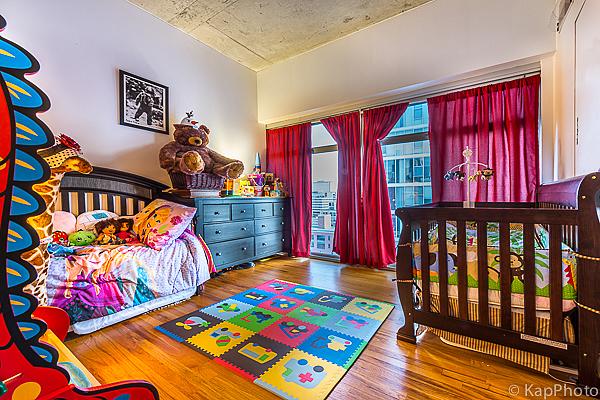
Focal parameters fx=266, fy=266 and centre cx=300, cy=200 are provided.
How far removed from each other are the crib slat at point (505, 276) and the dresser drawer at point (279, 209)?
2.71 m

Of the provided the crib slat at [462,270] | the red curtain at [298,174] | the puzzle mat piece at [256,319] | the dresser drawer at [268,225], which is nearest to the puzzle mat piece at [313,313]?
the puzzle mat piece at [256,319]

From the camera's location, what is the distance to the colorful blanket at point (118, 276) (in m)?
1.65

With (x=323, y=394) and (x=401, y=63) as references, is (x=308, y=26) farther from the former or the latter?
(x=323, y=394)

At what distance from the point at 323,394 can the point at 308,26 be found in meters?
3.31

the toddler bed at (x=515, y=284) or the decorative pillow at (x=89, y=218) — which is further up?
the decorative pillow at (x=89, y=218)

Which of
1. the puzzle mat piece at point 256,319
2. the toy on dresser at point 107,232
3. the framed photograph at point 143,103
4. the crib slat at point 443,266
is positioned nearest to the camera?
the crib slat at point 443,266

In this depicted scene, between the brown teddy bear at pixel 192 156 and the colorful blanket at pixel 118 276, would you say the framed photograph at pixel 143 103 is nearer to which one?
the brown teddy bear at pixel 192 156

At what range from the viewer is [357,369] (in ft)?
4.45

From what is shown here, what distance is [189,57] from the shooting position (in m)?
3.14

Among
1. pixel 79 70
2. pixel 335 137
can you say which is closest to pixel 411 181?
pixel 335 137

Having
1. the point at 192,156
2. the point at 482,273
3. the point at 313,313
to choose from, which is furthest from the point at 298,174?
the point at 482,273

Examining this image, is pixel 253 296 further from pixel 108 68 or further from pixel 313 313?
pixel 108 68

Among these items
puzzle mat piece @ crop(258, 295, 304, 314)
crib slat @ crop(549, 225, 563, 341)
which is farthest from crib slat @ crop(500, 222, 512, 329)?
puzzle mat piece @ crop(258, 295, 304, 314)

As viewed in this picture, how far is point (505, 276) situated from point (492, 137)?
177cm
